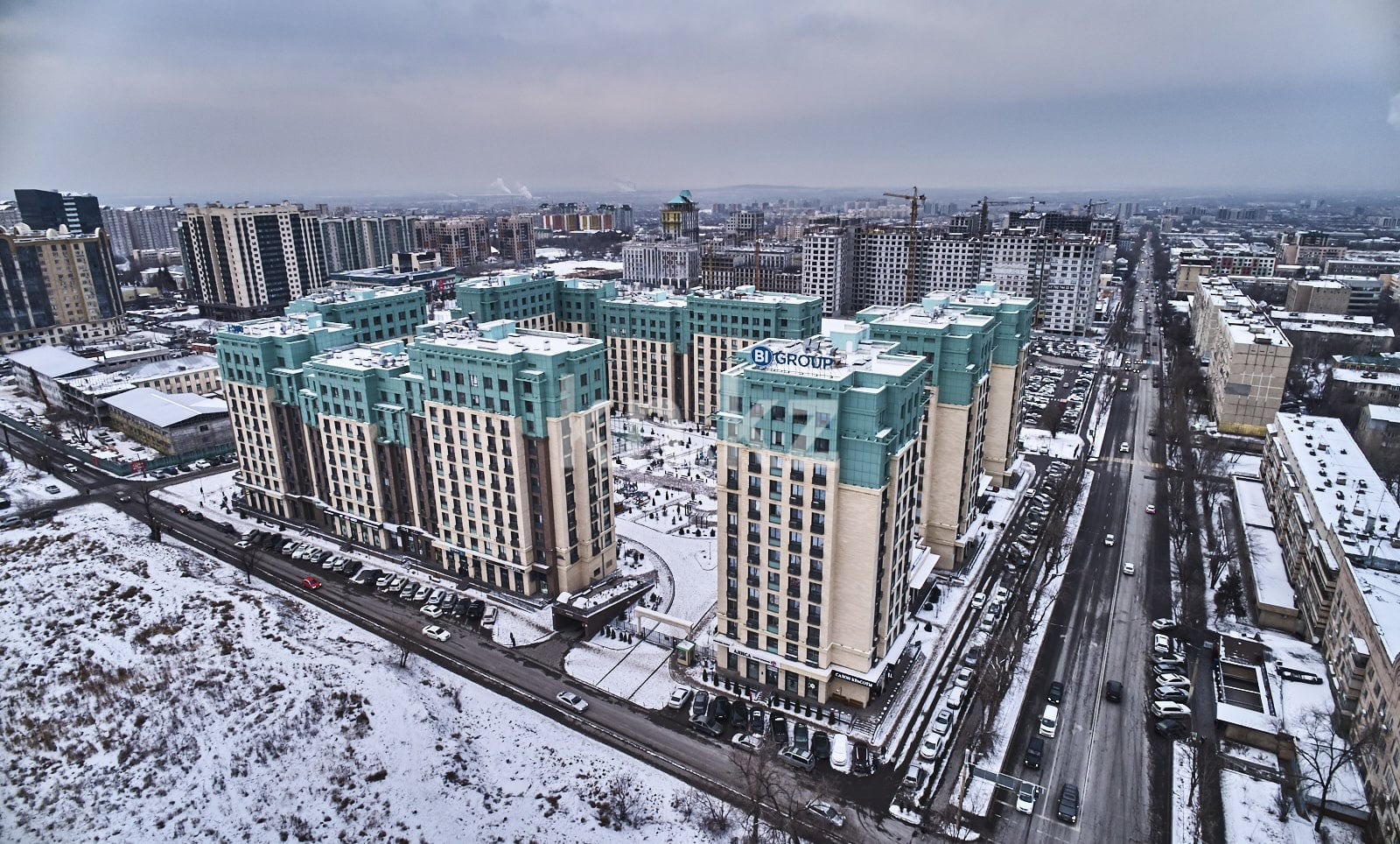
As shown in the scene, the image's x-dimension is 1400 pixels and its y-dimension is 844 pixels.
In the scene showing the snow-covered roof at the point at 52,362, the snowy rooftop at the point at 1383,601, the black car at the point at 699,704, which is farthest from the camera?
the snow-covered roof at the point at 52,362

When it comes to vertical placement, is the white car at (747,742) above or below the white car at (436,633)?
below

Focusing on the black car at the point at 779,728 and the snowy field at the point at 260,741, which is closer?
the snowy field at the point at 260,741

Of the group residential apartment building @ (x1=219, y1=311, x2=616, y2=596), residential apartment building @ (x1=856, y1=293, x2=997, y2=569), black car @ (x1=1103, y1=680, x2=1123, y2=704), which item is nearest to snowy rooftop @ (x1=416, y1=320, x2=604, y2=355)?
residential apartment building @ (x1=219, y1=311, x2=616, y2=596)

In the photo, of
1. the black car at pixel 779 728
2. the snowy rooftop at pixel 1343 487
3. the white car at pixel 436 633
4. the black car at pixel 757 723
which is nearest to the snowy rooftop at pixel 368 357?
the white car at pixel 436 633

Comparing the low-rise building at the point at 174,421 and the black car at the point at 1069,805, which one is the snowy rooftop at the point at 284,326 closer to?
the low-rise building at the point at 174,421

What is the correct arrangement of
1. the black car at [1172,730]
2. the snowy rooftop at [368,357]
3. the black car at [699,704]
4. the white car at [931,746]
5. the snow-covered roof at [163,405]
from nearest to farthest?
the white car at [931,746], the black car at [1172,730], the black car at [699,704], the snowy rooftop at [368,357], the snow-covered roof at [163,405]

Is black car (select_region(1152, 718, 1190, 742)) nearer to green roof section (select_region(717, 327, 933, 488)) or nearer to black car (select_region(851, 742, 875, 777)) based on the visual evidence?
black car (select_region(851, 742, 875, 777))

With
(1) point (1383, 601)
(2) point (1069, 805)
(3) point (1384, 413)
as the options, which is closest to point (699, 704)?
(2) point (1069, 805)

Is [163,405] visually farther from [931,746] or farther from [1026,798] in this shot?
[1026,798]

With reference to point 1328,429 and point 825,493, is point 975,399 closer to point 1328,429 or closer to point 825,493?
point 825,493

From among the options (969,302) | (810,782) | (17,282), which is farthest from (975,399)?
(17,282)
